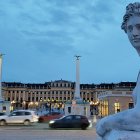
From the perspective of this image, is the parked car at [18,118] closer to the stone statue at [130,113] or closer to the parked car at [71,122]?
the parked car at [71,122]

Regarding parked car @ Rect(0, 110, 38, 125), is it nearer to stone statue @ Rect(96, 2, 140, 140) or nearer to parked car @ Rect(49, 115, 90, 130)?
parked car @ Rect(49, 115, 90, 130)

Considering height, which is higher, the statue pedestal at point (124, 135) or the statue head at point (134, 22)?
the statue head at point (134, 22)

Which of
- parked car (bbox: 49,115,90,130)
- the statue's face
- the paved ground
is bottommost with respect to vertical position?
the paved ground

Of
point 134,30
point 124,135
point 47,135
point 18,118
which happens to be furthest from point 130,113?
point 18,118

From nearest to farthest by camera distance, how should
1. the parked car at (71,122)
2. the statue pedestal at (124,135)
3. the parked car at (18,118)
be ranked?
the statue pedestal at (124,135) < the parked car at (71,122) < the parked car at (18,118)

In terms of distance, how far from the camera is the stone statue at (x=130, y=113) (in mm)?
2887

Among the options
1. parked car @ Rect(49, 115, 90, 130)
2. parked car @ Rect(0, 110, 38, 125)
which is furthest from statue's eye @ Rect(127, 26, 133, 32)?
parked car @ Rect(0, 110, 38, 125)

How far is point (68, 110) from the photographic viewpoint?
182 feet

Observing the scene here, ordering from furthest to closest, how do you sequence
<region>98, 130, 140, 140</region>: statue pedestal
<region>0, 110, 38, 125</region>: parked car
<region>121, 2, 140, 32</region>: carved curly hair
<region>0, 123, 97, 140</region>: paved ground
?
1. <region>0, 110, 38, 125</region>: parked car
2. <region>0, 123, 97, 140</region>: paved ground
3. <region>121, 2, 140, 32</region>: carved curly hair
4. <region>98, 130, 140, 140</region>: statue pedestal

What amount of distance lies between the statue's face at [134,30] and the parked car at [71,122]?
27139 millimetres

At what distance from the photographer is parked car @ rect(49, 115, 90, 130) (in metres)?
30.2

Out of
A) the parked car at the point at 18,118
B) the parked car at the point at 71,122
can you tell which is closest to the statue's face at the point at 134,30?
the parked car at the point at 71,122

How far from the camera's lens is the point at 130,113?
2912 mm

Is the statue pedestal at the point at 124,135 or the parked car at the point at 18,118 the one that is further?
the parked car at the point at 18,118
